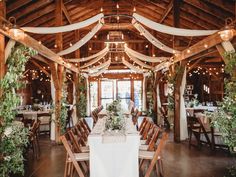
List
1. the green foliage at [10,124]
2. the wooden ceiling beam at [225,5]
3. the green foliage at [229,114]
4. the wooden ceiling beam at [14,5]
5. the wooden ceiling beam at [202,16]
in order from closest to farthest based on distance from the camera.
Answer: the green foliage at [10,124] → the green foliage at [229,114] → the wooden ceiling beam at [14,5] → the wooden ceiling beam at [225,5] → the wooden ceiling beam at [202,16]

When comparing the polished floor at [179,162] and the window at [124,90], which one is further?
the window at [124,90]

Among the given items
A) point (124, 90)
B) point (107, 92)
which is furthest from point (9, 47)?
point (124, 90)

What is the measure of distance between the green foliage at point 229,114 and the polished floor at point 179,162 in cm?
109

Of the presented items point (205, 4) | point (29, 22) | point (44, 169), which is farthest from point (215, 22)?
point (44, 169)

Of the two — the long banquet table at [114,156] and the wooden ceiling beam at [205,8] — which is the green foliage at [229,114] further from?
the wooden ceiling beam at [205,8]

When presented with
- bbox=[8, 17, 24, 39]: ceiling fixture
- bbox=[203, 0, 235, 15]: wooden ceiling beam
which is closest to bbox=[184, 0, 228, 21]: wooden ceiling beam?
bbox=[203, 0, 235, 15]: wooden ceiling beam

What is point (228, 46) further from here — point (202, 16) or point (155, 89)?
point (155, 89)

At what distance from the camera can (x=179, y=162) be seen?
219 inches

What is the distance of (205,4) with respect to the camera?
720cm

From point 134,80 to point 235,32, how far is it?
41.9 feet

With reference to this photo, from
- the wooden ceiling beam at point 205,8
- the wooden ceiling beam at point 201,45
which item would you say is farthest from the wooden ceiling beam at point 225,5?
the wooden ceiling beam at point 201,45

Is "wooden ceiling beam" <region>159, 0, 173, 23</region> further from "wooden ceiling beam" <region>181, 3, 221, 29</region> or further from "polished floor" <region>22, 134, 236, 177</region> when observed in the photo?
Answer: "polished floor" <region>22, 134, 236, 177</region>

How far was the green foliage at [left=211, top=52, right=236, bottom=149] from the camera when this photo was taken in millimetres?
3949

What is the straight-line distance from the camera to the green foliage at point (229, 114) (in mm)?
3949
